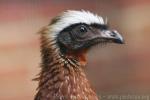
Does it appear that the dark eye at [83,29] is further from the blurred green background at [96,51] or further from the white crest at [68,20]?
the blurred green background at [96,51]

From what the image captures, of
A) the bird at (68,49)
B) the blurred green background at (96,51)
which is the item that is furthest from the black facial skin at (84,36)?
the blurred green background at (96,51)

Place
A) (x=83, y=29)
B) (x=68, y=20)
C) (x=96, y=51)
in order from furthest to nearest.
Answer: (x=96, y=51) → (x=83, y=29) → (x=68, y=20)

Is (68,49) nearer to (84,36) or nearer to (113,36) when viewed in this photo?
(84,36)

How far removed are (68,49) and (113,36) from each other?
1.13 feet

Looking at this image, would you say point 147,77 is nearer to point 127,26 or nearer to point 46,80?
point 127,26

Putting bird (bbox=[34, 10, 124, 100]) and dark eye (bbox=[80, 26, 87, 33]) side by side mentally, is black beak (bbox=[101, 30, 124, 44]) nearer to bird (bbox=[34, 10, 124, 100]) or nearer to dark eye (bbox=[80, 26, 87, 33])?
bird (bbox=[34, 10, 124, 100])

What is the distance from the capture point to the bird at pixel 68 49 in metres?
6.64

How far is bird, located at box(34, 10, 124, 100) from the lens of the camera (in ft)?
21.8

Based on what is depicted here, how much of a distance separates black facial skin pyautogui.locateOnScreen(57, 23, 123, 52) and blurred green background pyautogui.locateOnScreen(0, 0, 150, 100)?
239 cm

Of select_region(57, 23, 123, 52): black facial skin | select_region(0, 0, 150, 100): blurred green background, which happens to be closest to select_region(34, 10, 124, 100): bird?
select_region(57, 23, 123, 52): black facial skin

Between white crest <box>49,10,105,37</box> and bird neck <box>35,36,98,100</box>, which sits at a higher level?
white crest <box>49,10,105,37</box>

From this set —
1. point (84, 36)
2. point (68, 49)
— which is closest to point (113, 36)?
point (84, 36)

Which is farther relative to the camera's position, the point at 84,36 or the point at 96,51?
the point at 96,51

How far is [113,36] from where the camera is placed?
6695mm
